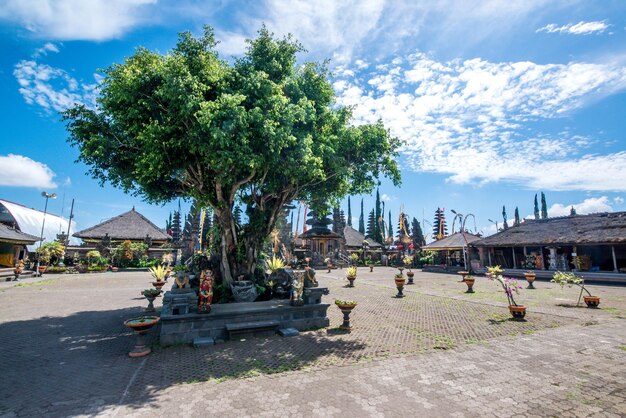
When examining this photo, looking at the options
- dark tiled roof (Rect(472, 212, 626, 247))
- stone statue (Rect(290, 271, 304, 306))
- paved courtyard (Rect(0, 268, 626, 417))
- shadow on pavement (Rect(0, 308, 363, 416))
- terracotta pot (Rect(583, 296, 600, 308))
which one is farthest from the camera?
dark tiled roof (Rect(472, 212, 626, 247))

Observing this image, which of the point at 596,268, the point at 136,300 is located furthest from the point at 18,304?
the point at 596,268

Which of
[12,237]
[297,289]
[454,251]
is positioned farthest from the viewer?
[454,251]

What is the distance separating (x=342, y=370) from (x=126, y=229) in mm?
42337

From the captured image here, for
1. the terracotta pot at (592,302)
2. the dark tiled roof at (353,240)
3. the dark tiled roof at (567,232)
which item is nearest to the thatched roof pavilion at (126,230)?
the dark tiled roof at (353,240)

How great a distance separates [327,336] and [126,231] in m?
39.5

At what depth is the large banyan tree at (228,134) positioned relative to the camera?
9.50 m

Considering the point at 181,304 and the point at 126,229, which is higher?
the point at 126,229

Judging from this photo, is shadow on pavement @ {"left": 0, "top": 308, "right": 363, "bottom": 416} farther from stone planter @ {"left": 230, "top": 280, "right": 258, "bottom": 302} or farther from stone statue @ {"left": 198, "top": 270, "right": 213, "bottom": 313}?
stone planter @ {"left": 230, "top": 280, "right": 258, "bottom": 302}

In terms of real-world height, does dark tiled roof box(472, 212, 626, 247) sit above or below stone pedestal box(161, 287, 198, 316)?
above

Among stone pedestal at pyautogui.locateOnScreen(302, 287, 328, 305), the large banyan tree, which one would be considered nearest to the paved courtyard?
stone pedestal at pyautogui.locateOnScreen(302, 287, 328, 305)

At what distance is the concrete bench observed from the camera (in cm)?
958

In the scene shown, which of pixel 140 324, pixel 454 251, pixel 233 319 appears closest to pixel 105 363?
pixel 140 324

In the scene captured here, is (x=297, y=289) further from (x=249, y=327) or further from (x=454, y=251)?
(x=454, y=251)

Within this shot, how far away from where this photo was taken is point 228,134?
916 cm
